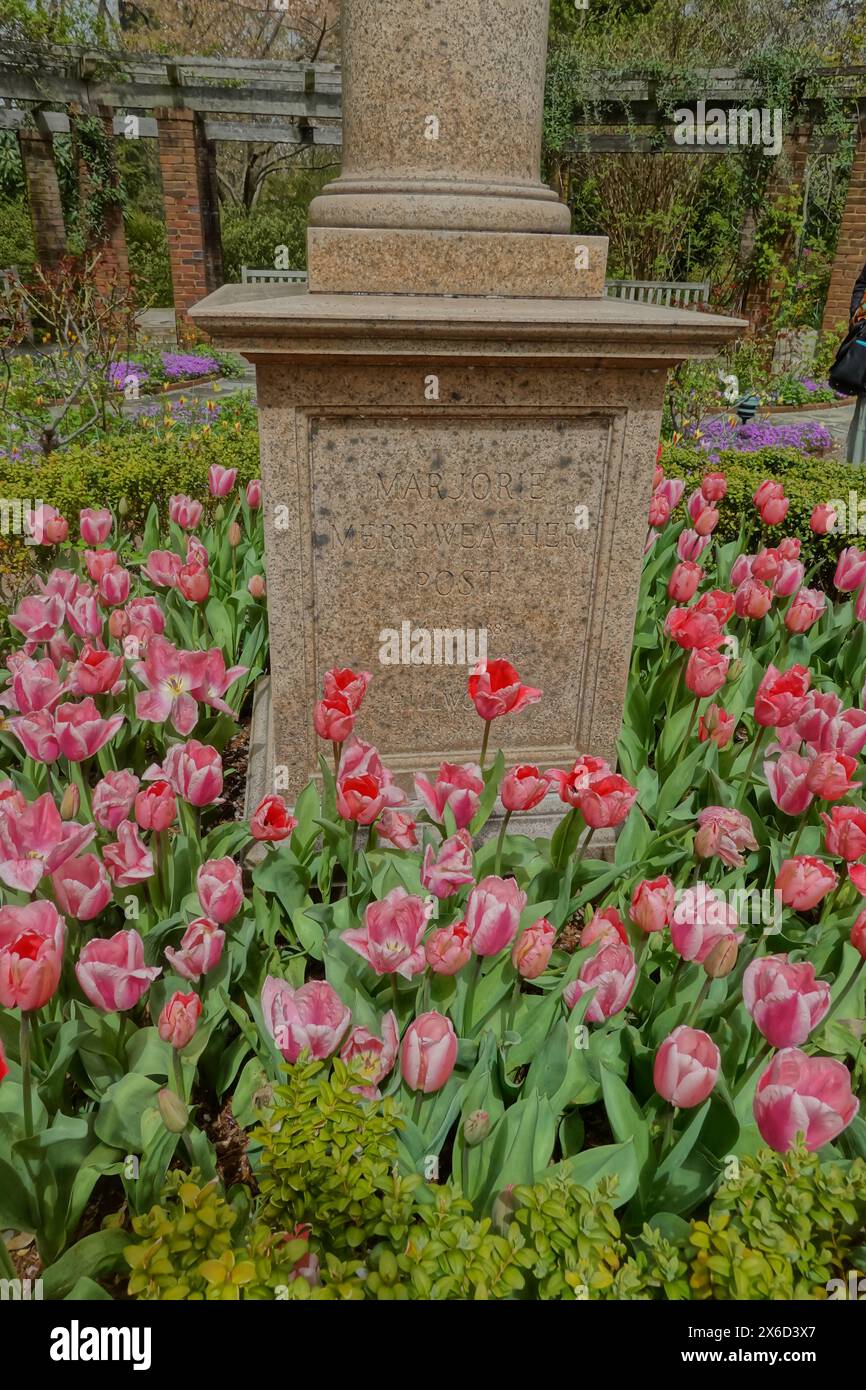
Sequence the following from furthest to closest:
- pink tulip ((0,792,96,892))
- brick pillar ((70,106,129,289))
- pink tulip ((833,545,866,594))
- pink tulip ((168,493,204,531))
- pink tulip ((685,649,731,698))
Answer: brick pillar ((70,106,129,289))
pink tulip ((168,493,204,531))
pink tulip ((833,545,866,594))
pink tulip ((685,649,731,698))
pink tulip ((0,792,96,892))

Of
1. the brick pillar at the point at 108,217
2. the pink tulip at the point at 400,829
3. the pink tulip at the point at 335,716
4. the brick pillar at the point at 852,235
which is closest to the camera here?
the pink tulip at the point at 400,829

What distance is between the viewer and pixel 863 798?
8.86ft

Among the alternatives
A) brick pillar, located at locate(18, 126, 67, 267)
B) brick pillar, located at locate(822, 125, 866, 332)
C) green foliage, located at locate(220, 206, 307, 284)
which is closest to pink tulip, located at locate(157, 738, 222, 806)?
brick pillar, located at locate(822, 125, 866, 332)

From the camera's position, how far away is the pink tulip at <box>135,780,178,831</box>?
1.84 meters

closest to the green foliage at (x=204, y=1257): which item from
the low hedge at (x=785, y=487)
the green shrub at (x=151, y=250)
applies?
the low hedge at (x=785, y=487)

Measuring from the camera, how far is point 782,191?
13.6 metres

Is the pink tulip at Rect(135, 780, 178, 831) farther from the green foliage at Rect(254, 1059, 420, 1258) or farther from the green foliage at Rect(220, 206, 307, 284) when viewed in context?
the green foliage at Rect(220, 206, 307, 284)

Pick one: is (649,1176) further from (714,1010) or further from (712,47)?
(712,47)

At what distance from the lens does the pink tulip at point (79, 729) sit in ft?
6.75

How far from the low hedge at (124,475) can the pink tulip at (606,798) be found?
3.46 meters

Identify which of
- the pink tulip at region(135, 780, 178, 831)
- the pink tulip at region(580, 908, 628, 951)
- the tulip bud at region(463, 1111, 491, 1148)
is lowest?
the tulip bud at region(463, 1111, 491, 1148)

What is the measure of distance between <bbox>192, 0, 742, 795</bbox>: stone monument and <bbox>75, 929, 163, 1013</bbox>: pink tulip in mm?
1314

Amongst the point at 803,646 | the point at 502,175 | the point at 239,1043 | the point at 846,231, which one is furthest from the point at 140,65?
the point at 239,1043

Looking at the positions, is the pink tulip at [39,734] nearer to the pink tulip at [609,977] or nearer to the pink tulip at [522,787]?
the pink tulip at [522,787]
